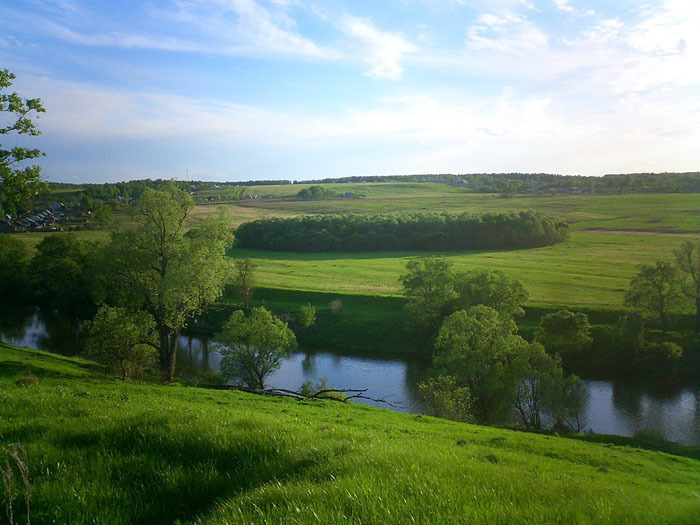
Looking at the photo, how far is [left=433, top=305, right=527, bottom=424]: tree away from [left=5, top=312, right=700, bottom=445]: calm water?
4.29 m

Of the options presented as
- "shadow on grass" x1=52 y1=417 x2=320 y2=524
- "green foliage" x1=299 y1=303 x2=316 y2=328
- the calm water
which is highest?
"shadow on grass" x1=52 y1=417 x2=320 y2=524

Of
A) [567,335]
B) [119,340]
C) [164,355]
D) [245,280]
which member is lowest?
[567,335]

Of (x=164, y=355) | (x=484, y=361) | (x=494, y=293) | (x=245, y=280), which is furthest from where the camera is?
(x=245, y=280)

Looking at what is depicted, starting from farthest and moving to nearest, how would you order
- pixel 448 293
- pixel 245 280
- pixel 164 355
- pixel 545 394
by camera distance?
pixel 245 280 < pixel 448 293 < pixel 164 355 < pixel 545 394

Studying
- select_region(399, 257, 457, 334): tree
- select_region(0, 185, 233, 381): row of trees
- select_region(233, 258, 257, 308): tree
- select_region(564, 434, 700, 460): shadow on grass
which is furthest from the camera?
select_region(233, 258, 257, 308): tree

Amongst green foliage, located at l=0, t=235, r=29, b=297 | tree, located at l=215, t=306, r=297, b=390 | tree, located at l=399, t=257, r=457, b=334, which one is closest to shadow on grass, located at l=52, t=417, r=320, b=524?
tree, located at l=215, t=306, r=297, b=390

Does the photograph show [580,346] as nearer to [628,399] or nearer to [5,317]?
[628,399]

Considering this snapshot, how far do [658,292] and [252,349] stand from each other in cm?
3710

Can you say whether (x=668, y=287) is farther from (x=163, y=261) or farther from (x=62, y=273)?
(x=62, y=273)

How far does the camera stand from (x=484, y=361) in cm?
3020

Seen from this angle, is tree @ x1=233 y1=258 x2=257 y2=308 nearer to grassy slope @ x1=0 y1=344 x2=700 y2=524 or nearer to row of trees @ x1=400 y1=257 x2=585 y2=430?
row of trees @ x1=400 y1=257 x2=585 y2=430

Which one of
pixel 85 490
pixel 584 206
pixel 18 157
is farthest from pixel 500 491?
pixel 584 206

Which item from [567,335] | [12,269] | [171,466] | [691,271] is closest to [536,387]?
[567,335]

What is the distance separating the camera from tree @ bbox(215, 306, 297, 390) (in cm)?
3544
